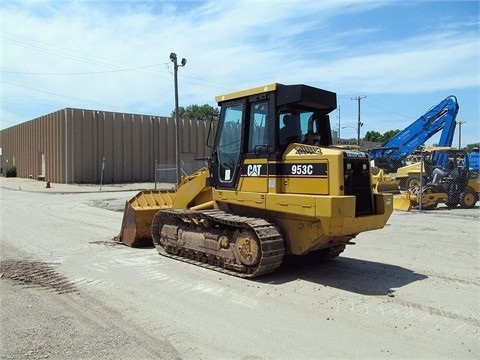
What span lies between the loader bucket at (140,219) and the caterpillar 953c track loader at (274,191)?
1.10 metres

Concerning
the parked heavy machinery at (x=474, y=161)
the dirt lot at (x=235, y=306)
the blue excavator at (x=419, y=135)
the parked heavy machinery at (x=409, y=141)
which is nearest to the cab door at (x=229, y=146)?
the dirt lot at (x=235, y=306)

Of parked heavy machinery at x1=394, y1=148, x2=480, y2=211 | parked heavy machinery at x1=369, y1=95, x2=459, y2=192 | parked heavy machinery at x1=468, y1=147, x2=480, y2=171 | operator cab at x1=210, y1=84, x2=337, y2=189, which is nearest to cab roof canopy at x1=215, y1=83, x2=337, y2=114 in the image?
operator cab at x1=210, y1=84, x2=337, y2=189

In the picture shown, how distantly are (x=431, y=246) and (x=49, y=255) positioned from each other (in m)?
7.67

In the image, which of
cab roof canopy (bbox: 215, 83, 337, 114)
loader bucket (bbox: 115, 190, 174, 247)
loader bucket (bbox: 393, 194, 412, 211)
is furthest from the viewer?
loader bucket (bbox: 393, 194, 412, 211)

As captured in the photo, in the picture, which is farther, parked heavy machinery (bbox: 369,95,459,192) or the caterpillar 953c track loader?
parked heavy machinery (bbox: 369,95,459,192)

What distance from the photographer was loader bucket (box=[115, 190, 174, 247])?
30.9 ft

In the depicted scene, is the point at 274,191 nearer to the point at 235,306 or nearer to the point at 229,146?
the point at 229,146

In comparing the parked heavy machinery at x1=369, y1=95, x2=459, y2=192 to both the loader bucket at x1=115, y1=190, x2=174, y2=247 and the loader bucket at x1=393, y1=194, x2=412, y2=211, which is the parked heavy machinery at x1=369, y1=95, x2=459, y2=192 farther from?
the loader bucket at x1=115, y1=190, x2=174, y2=247

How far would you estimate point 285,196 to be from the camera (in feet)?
22.0

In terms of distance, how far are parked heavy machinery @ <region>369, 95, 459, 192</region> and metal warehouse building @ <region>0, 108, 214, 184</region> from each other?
1269 cm

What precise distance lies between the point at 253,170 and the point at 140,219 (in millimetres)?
3247

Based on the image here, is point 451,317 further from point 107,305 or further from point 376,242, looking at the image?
point 376,242

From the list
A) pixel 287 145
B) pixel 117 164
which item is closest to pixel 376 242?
pixel 287 145

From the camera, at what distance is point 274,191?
272 inches
